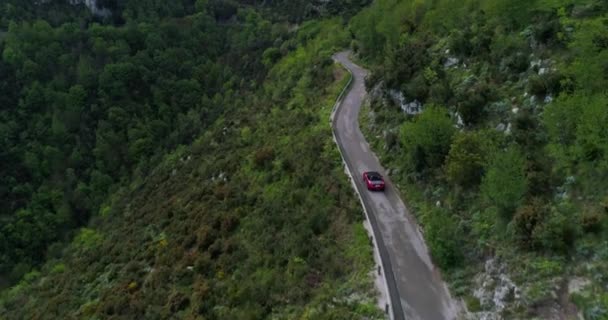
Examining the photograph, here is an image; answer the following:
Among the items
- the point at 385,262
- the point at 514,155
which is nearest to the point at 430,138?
the point at 514,155

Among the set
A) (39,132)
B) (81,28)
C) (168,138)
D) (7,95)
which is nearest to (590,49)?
(168,138)

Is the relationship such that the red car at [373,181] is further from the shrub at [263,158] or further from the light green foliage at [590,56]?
the light green foliage at [590,56]

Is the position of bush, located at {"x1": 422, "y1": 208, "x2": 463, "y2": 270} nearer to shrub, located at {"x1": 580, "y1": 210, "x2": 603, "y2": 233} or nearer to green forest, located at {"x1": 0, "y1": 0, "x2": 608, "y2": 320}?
green forest, located at {"x1": 0, "y1": 0, "x2": 608, "y2": 320}

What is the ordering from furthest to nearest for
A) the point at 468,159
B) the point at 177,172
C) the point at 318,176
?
the point at 177,172 < the point at 318,176 < the point at 468,159

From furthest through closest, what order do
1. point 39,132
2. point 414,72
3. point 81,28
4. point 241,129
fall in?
1. point 81,28
2. point 39,132
3. point 241,129
4. point 414,72

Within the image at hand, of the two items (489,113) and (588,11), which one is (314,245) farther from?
(588,11)

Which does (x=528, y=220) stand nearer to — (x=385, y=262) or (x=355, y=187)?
(x=385, y=262)

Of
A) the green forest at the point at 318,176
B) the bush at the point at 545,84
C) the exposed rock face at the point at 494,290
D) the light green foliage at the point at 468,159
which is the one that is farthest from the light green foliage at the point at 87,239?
the bush at the point at 545,84
